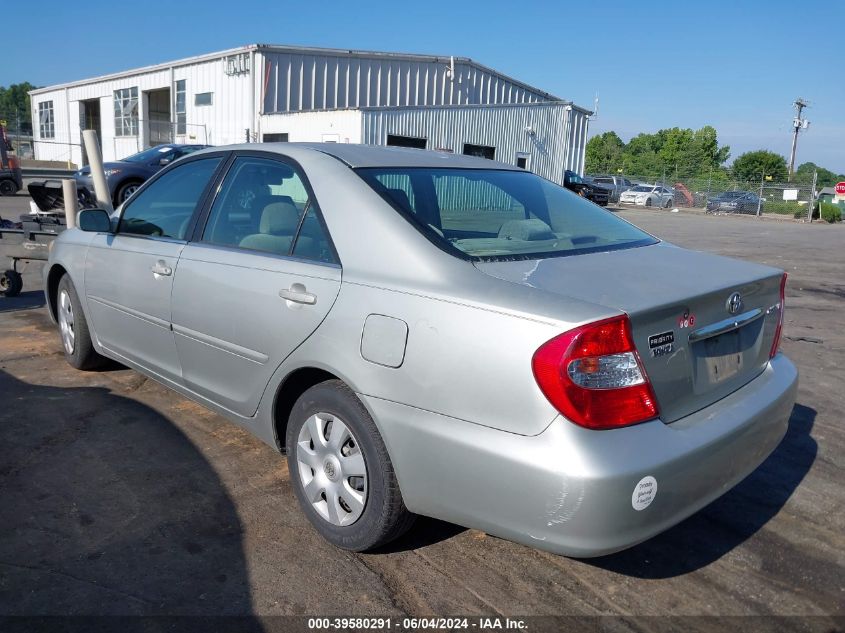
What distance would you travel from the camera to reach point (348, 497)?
2.89 metres

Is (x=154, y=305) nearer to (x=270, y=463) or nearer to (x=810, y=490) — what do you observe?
(x=270, y=463)

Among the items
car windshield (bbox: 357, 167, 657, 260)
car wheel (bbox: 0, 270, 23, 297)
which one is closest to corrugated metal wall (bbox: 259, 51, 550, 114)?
car wheel (bbox: 0, 270, 23, 297)

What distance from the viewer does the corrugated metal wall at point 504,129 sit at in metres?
21.4

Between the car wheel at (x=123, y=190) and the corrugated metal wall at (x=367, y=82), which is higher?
the corrugated metal wall at (x=367, y=82)

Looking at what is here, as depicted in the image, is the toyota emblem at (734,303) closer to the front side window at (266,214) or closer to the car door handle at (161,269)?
the front side window at (266,214)

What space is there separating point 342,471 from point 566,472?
1015mm

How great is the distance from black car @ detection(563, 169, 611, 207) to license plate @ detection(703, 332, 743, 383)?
2486 cm

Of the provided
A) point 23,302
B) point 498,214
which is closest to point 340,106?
point 23,302

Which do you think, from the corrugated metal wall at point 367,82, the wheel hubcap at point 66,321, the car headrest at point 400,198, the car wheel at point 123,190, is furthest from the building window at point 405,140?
the car headrest at point 400,198

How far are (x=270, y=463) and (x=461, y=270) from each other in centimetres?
177

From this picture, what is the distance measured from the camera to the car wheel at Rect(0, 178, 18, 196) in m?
21.8

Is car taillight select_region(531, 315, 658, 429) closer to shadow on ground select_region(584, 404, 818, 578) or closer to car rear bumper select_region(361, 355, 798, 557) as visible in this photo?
car rear bumper select_region(361, 355, 798, 557)

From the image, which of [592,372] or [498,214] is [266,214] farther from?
[592,372]

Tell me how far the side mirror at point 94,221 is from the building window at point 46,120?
134ft
